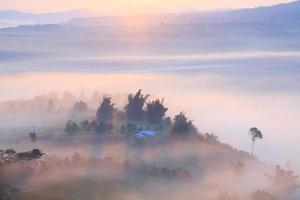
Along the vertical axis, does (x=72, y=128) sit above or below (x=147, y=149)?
above

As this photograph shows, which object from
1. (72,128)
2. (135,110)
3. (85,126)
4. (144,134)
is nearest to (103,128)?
(85,126)

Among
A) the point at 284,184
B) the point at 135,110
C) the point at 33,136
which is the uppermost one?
the point at 135,110

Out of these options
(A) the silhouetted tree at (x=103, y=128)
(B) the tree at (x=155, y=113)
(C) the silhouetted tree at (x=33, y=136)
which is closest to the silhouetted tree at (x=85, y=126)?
(A) the silhouetted tree at (x=103, y=128)

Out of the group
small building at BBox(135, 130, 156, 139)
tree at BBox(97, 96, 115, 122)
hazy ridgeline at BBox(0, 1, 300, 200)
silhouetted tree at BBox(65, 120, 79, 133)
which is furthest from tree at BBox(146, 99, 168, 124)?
silhouetted tree at BBox(65, 120, 79, 133)

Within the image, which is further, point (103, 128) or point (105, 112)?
point (105, 112)

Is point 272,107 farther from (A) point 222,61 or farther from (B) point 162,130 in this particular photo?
(A) point 222,61

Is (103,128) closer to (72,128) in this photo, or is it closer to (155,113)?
(72,128)

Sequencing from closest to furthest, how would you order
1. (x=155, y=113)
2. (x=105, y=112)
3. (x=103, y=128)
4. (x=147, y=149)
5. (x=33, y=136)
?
(x=147, y=149)
(x=33, y=136)
(x=103, y=128)
(x=105, y=112)
(x=155, y=113)

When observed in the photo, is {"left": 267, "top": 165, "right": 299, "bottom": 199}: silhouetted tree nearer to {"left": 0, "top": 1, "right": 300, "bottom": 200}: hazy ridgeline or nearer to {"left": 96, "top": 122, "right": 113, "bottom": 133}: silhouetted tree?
{"left": 0, "top": 1, "right": 300, "bottom": 200}: hazy ridgeline

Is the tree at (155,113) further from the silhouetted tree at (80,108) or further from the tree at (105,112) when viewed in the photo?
the silhouetted tree at (80,108)
